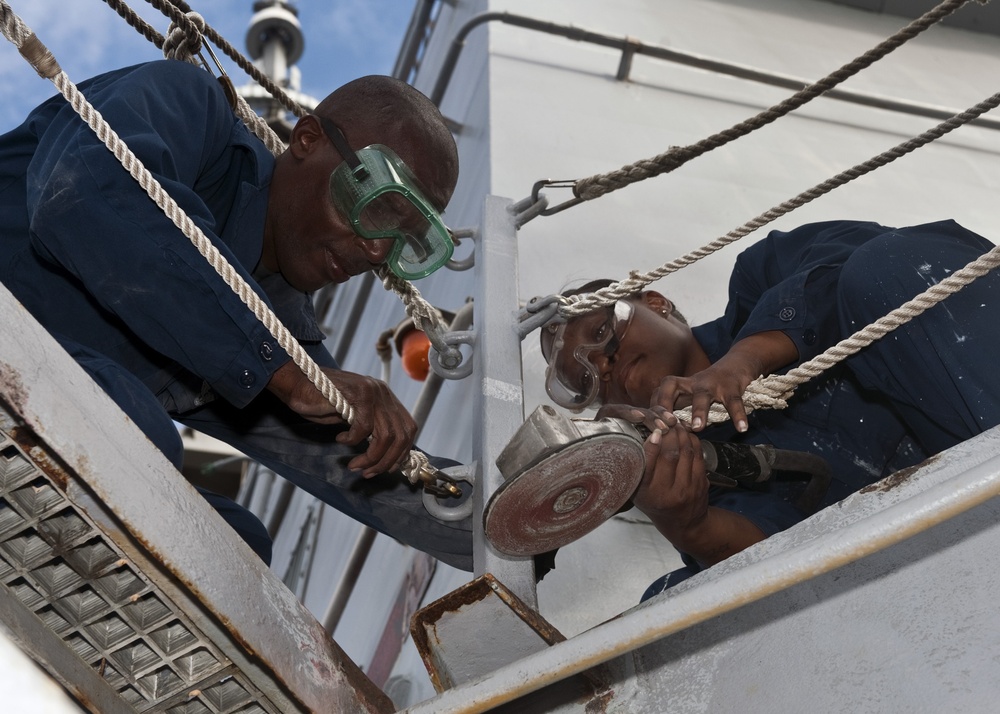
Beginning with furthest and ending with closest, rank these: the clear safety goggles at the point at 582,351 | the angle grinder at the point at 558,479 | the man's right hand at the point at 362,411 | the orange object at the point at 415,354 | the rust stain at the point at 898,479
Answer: the orange object at the point at 415,354 → the clear safety goggles at the point at 582,351 → the man's right hand at the point at 362,411 → the angle grinder at the point at 558,479 → the rust stain at the point at 898,479

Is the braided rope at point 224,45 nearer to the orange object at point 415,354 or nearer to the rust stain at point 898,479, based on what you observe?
the orange object at point 415,354

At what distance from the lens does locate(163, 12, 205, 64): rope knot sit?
2334 mm

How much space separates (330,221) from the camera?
2.21 m

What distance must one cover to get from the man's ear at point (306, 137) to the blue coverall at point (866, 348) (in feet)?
2.98

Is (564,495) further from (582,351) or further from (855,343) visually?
(582,351)

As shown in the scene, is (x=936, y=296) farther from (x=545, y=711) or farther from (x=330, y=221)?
(x=330, y=221)

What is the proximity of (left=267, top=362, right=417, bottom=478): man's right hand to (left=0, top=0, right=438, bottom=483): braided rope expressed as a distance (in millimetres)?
78

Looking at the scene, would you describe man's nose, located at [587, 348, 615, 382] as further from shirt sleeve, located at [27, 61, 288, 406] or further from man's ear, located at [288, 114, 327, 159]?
shirt sleeve, located at [27, 61, 288, 406]

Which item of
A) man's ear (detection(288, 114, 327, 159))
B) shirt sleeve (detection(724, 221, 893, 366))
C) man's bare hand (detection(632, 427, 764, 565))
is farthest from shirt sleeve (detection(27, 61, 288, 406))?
shirt sleeve (detection(724, 221, 893, 366))

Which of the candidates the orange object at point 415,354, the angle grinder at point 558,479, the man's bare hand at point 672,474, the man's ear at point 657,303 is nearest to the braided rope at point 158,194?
the angle grinder at point 558,479

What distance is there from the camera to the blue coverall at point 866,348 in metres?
1.87

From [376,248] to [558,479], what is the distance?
818mm

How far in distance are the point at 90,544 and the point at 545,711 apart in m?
0.64

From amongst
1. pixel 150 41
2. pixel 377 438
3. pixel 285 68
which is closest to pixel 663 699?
pixel 377 438
